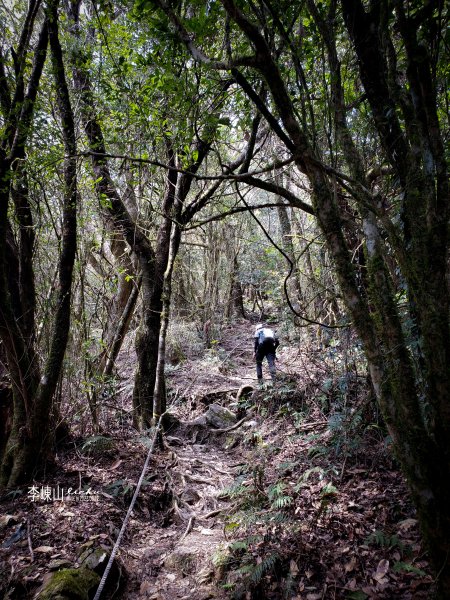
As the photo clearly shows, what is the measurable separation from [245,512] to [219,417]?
3.12 meters

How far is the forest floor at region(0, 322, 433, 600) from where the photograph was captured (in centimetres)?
294

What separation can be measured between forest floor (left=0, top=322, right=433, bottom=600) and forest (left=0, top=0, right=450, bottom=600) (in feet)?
0.08

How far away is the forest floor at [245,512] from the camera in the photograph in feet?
9.64

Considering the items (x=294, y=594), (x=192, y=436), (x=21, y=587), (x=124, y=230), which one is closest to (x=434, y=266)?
(x=294, y=594)

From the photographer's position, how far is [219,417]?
7.00 meters

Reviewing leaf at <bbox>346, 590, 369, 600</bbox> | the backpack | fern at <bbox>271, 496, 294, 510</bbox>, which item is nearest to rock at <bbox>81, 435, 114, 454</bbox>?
fern at <bbox>271, 496, 294, 510</bbox>

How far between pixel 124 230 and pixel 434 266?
489 centimetres

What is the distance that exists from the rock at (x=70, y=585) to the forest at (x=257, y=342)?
0.02 metres

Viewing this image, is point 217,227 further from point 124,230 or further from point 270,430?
point 270,430

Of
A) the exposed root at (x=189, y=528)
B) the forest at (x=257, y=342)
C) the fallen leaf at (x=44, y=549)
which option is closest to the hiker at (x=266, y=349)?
the forest at (x=257, y=342)

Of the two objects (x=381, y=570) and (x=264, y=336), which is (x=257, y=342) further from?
(x=381, y=570)

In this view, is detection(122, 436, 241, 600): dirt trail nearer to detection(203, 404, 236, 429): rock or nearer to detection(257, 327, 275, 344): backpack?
detection(203, 404, 236, 429): rock

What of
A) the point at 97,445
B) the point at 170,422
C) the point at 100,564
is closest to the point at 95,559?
the point at 100,564

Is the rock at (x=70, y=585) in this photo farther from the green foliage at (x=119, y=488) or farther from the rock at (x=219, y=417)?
the rock at (x=219, y=417)
